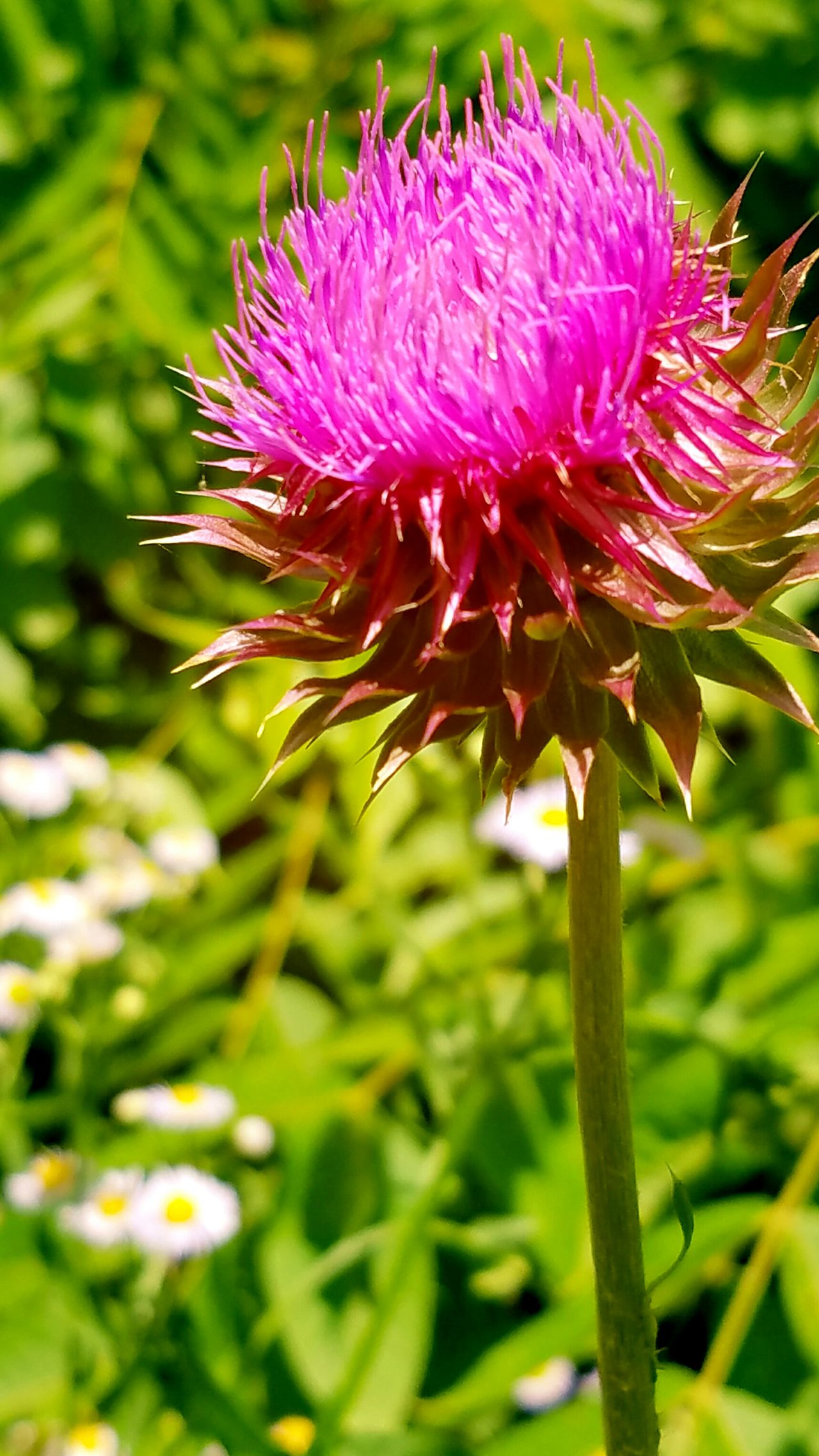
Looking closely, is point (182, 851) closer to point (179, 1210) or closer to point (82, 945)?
point (82, 945)

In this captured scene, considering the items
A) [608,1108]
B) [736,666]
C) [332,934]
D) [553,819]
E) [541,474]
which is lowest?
[332,934]

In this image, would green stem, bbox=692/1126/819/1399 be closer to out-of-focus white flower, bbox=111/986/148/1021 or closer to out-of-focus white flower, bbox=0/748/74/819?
out-of-focus white flower, bbox=111/986/148/1021

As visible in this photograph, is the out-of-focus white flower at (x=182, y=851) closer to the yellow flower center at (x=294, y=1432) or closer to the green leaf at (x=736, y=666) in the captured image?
the yellow flower center at (x=294, y=1432)

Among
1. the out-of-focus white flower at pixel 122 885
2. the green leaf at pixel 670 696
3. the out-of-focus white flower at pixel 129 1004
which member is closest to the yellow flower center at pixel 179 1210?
the out-of-focus white flower at pixel 129 1004

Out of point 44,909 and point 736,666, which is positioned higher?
point 736,666

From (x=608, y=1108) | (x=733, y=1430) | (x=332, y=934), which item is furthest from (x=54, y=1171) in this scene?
(x=608, y=1108)

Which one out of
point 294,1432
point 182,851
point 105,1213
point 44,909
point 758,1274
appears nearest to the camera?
point 758,1274

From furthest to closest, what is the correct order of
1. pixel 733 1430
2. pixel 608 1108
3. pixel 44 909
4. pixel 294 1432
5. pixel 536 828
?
1. pixel 44 909
2. pixel 536 828
3. pixel 294 1432
4. pixel 733 1430
5. pixel 608 1108
